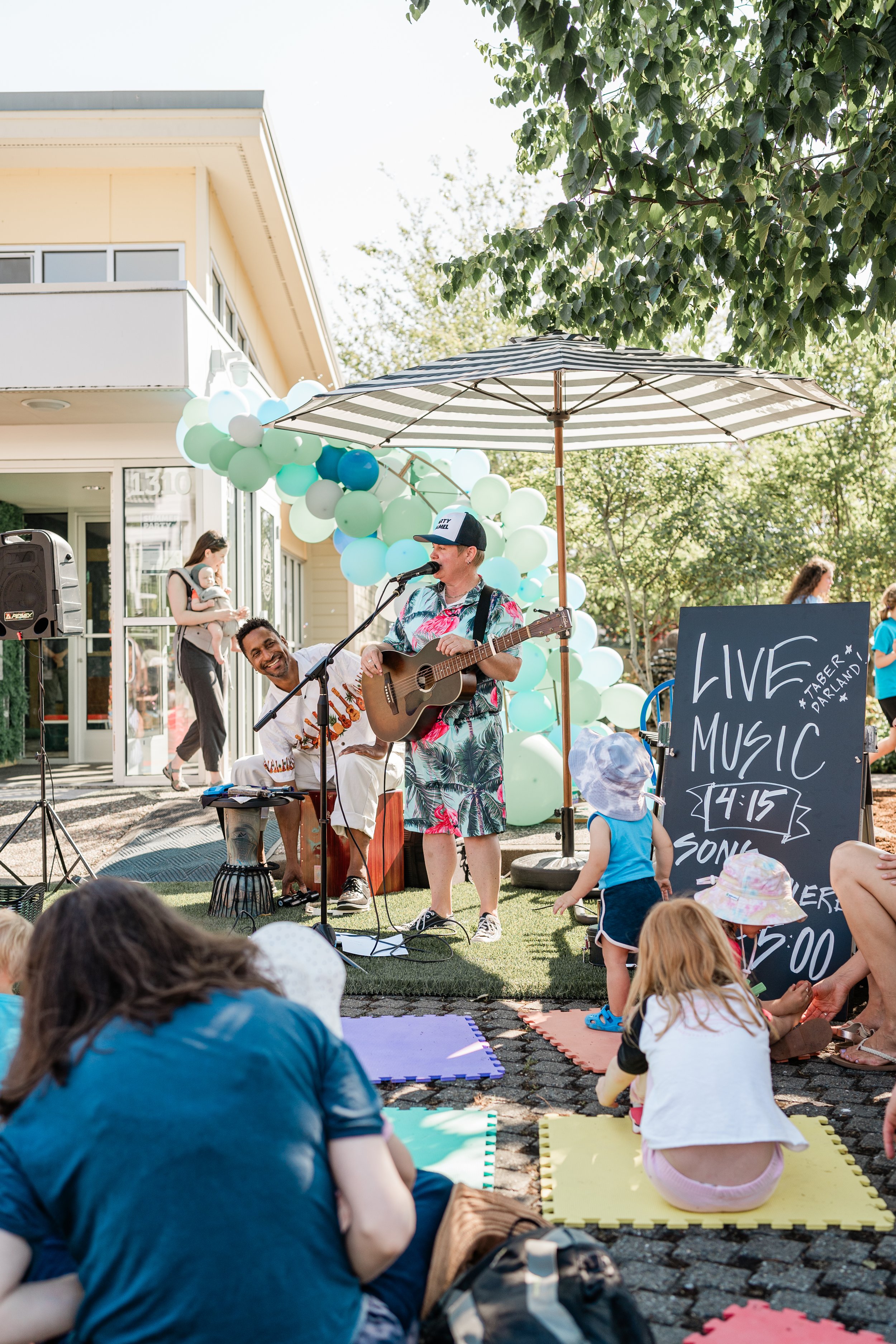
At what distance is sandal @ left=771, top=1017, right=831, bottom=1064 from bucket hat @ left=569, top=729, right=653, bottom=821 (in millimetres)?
866

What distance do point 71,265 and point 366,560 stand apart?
519cm

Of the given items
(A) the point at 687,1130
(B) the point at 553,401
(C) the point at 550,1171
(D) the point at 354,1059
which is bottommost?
(C) the point at 550,1171

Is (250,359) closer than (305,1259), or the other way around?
(305,1259)

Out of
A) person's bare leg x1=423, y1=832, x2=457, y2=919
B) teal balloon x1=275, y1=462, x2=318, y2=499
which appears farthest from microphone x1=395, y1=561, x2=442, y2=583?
teal balloon x1=275, y1=462, x2=318, y2=499

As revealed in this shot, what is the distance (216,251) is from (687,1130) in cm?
1127

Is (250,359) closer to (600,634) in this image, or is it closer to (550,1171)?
(600,634)

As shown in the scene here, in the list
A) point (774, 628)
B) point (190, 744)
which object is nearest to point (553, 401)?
point (774, 628)

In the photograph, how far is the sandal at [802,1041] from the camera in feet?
11.9

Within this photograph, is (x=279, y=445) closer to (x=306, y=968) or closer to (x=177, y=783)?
(x=177, y=783)

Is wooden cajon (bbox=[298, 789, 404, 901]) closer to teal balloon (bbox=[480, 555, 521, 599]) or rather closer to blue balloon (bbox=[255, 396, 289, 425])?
teal balloon (bbox=[480, 555, 521, 599])

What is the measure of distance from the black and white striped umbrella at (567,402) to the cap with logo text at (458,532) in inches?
23.2

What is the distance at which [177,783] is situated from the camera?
9.67 m

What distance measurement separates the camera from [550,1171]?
9.33ft

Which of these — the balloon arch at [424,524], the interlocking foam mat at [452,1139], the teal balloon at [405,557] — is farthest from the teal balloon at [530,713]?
the interlocking foam mat at [452,1139]
